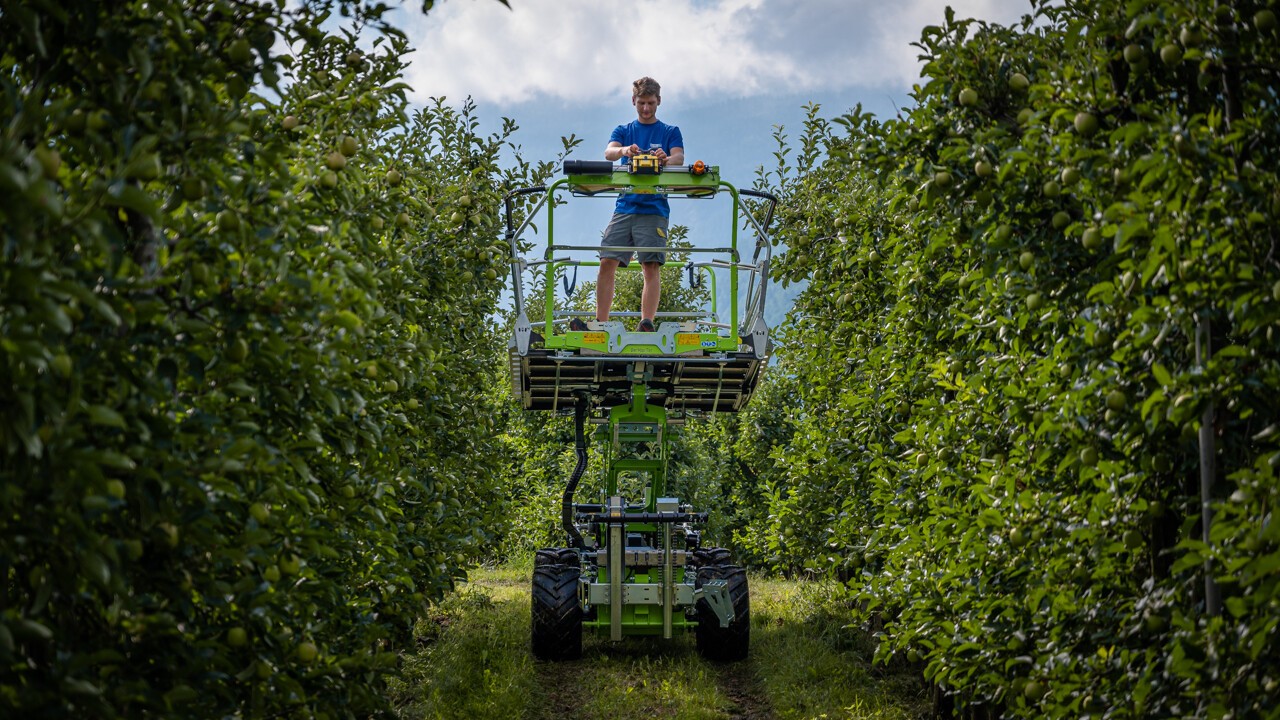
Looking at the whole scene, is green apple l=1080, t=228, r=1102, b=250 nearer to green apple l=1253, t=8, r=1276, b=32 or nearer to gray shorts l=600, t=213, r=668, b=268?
green apple l=1253, t=8, r=1276, b=32

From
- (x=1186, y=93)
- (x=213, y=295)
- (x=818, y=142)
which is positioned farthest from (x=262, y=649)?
(x=818, y=142)

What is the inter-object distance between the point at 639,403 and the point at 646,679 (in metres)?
2.32

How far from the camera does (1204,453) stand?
3205 millimetres

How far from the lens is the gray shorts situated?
8797mm

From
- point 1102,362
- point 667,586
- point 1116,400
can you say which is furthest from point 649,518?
point 1116,400

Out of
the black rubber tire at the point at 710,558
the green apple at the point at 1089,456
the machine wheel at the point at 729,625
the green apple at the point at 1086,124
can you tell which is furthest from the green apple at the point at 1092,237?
the black rubber tire at the point at 710,558

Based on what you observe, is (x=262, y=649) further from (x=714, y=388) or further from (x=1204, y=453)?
(x=714, y=388)

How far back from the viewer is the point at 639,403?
937cm

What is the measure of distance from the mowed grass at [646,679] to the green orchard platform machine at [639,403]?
1.03 ft

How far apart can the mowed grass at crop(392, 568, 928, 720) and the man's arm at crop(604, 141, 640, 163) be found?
4154 mm

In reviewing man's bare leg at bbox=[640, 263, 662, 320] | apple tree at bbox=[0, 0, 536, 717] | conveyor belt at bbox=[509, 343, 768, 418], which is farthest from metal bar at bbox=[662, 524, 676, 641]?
apple tree at bbox=[0, 0, 536, 717]

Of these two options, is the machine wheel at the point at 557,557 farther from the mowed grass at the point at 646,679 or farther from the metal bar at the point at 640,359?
the metal bar at the point at 640,359

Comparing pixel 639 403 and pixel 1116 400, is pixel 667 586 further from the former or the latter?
pixel 1116 400

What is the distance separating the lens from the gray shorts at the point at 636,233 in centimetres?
880
